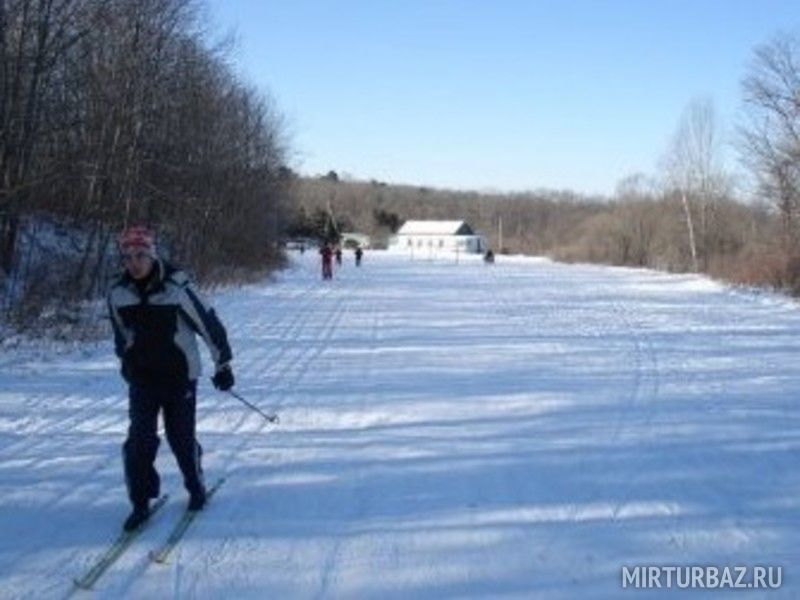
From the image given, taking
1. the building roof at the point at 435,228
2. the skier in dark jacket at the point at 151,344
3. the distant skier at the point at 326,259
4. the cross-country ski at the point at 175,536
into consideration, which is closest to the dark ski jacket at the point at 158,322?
the skier in dark jacket at the point at 151,344

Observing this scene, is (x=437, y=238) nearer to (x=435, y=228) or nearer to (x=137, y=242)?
(x=435, y=228)

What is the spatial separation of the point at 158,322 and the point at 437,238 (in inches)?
5955

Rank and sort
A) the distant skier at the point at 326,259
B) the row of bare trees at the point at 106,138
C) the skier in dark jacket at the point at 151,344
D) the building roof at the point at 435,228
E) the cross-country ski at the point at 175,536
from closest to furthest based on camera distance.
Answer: the cross-country ski at the point at 175,536
the skier in dark jacket at the point at 151,344
the row of bare trees at the point at 106,138
the distant skier at the point at 326,259
the building roof at the point at 435,228

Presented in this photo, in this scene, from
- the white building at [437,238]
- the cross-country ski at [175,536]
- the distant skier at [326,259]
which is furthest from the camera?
the white building at [437,238]

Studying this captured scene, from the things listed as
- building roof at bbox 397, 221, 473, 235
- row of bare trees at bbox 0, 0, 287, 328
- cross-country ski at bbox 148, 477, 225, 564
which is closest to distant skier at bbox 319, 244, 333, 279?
row of bare trees at bbox 0, 0, 287, 328

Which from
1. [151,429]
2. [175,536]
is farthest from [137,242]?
[175,536]

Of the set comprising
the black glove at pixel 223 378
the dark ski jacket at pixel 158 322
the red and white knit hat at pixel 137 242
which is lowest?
the black glove at pixel 223 378

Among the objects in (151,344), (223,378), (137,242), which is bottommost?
(223,378)

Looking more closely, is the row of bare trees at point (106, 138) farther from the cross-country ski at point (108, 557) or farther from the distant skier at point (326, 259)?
the cross-country ski at point (108, 557)

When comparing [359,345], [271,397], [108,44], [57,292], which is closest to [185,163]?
[108,44]

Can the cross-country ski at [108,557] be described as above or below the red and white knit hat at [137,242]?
below

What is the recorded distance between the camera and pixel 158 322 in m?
6.80

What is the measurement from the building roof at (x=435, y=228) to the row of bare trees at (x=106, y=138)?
115m

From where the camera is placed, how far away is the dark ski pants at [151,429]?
685 cm
